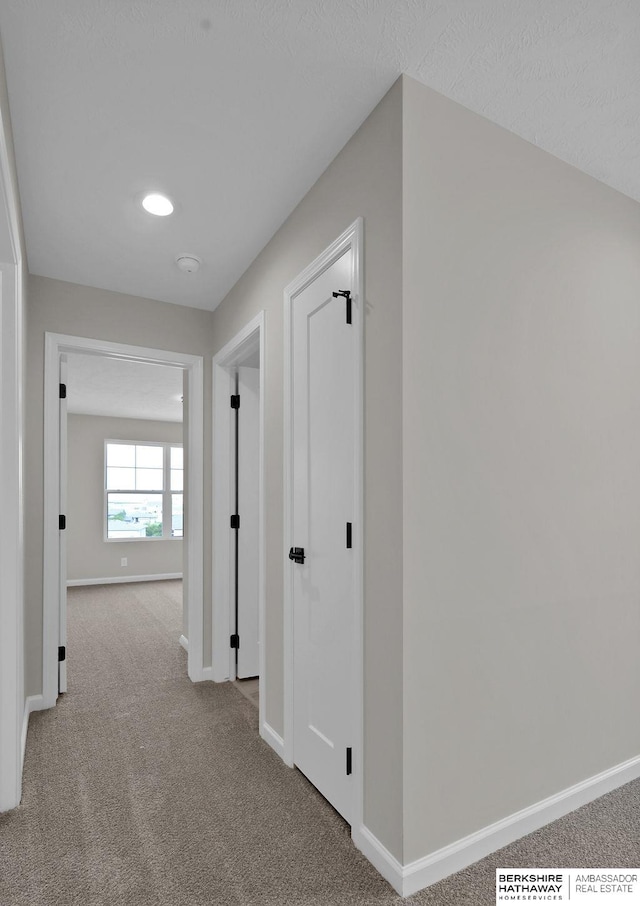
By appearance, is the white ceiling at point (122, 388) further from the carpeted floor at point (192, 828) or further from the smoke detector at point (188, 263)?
the carpeted floor at point (192, 828)

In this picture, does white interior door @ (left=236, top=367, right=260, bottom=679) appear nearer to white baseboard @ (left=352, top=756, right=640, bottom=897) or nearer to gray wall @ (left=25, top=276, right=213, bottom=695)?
gray wall @ (left=25, top=276, right=213, bottom=695)

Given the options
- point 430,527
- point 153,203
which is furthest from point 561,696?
point 153,203

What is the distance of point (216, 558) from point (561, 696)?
217 centimetres

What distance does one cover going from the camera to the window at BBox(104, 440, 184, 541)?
7.43 m

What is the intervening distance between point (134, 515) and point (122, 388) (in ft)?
8.26

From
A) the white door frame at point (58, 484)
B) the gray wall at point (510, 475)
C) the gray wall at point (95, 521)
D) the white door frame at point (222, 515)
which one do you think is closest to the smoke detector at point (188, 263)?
the white door frame at point (222, 515)

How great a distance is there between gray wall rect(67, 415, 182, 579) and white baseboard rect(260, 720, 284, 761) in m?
5.41

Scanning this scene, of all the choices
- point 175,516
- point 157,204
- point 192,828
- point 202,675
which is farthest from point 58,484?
point 175,516

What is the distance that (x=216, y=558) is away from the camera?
3.37 m

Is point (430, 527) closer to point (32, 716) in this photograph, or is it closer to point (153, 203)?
point (153, 203)

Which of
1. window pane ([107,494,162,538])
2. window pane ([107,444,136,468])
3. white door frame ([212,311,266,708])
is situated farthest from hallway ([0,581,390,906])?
window pane ([107,444,136,468])

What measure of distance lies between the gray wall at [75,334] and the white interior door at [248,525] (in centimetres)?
22

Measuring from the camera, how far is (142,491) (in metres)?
7.65

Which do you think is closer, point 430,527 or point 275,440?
point 430,527
